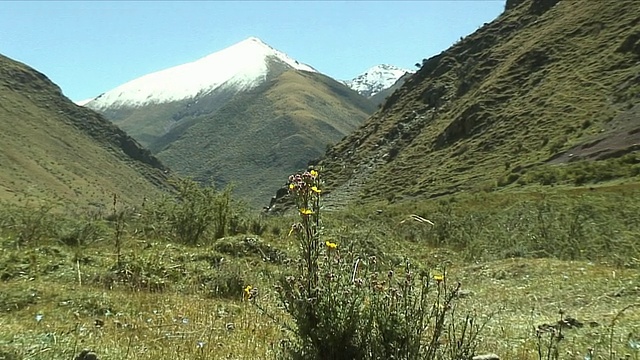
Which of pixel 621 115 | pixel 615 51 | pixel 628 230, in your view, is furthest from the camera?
pixel 615 51

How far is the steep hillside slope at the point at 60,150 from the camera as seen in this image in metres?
109

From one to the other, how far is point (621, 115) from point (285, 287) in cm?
6521

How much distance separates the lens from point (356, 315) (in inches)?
139

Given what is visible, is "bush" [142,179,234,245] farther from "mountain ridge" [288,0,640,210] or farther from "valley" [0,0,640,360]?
"mountain ridge" [288,0,640,210]

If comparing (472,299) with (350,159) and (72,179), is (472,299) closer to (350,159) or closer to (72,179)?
(350,159)

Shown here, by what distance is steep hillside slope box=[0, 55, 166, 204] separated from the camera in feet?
357

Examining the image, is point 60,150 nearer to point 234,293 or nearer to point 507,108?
point 507,108

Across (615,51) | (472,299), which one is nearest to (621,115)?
(615,51)

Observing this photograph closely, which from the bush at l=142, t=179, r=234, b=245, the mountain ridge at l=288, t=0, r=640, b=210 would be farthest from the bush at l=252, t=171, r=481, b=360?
the mountain ridge at l=288, t=0, r=640, b=210

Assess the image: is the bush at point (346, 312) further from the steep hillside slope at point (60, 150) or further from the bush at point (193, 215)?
the steep hillside slope at point (60, 150)

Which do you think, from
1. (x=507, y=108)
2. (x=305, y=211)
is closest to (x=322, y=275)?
(x=305, y=211)

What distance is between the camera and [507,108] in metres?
81.3

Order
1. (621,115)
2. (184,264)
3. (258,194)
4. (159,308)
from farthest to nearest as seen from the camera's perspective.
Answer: (258,194) < (621,115) < (184,264) < (159,308)

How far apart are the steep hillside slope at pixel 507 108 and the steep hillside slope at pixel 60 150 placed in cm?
5308
